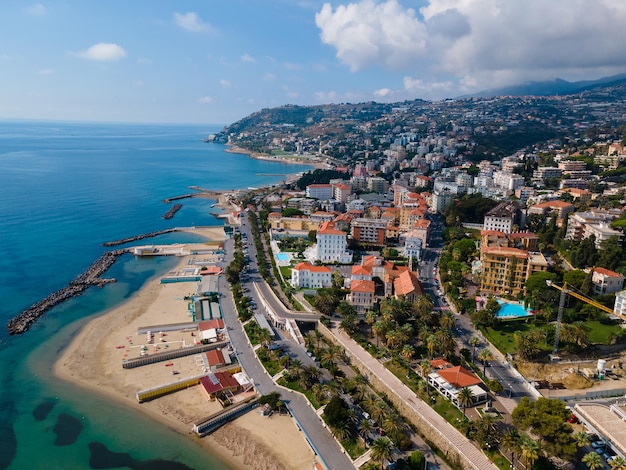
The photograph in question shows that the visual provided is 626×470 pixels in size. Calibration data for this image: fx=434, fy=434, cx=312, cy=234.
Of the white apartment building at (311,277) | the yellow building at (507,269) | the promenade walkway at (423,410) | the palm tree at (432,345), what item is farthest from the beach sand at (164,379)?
the yellow building at (507,269)

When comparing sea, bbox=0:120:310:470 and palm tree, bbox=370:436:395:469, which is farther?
sea, bbox=0:120:310:470

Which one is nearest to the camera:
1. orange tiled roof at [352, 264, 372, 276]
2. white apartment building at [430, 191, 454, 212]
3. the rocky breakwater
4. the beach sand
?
the beach sand

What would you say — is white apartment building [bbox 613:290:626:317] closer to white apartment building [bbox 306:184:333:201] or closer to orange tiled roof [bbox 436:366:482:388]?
orange tiled roof [bbox 436:366:482:388]

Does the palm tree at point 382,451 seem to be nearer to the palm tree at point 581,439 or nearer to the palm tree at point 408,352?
the palm tree at point 408,352

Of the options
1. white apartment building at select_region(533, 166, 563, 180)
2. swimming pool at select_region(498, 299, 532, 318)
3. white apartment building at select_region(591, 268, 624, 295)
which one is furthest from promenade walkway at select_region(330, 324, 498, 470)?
white apartment building at select_region(533, 166, 563, 180)

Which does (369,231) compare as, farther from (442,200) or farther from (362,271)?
(442,200)

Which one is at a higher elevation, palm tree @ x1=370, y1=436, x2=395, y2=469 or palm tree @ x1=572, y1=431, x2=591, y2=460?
palm tree @ x1=572, y1=431, x2=591, y2=460

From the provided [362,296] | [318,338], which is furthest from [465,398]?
[362,296]
